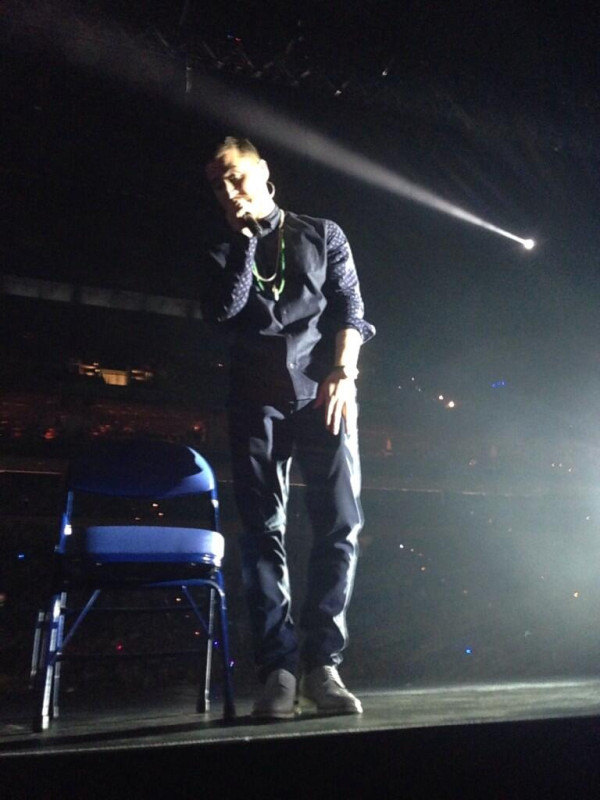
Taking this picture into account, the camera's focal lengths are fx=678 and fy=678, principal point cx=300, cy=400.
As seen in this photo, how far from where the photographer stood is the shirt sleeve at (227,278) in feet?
5.59

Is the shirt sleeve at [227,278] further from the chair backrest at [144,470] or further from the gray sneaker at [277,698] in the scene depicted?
the gray sneaker at [277,698]

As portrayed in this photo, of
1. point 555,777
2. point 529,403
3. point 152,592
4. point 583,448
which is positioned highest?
point 529,403

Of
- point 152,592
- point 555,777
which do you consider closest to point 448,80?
point 152,592

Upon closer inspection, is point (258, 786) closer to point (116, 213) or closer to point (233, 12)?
point (233, 12)

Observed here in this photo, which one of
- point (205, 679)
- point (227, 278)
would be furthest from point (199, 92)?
point (205, 679)

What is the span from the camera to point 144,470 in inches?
79.7

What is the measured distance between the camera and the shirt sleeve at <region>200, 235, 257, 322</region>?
5.59ft

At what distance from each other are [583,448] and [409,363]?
3.82 ft

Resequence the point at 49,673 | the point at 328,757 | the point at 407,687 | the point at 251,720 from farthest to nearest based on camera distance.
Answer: the point at 407,687 → the point at 49,673 → the point at 251,720 → the point at 328,757

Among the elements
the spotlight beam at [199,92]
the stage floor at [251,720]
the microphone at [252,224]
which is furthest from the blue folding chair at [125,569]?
the spotlight beam at [199,92]

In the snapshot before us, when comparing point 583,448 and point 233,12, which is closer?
point 233,12

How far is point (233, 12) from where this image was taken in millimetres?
2969

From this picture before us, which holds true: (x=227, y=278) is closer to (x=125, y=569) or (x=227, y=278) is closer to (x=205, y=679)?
(x=125, y=569)

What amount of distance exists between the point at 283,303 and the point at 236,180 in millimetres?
338
